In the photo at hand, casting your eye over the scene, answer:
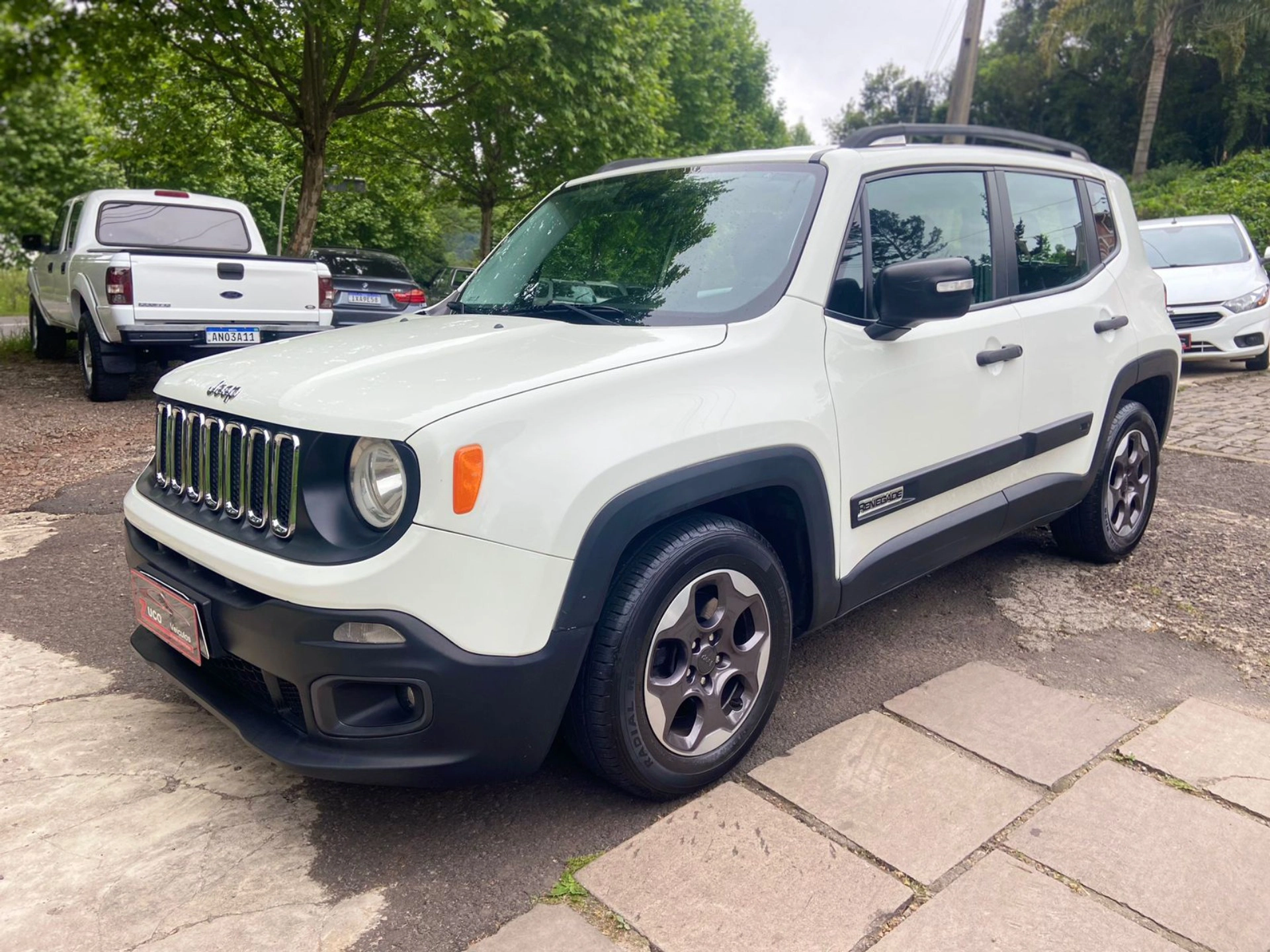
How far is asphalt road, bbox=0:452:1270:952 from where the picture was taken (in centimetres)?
236

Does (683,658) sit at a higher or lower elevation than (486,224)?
lower

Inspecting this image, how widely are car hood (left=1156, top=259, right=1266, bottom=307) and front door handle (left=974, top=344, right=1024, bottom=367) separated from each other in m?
8.43

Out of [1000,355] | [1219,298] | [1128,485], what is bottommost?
[1128,485]

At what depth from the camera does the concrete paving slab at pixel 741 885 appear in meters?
2.15

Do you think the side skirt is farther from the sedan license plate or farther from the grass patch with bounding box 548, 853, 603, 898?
the sedan license plate

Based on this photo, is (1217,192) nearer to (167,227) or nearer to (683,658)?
(167,227)

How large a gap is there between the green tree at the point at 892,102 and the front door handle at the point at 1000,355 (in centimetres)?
4741

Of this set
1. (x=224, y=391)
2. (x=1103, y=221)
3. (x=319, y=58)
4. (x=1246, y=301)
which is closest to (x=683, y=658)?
(x=224, y=391)

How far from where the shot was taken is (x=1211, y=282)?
35.3ft

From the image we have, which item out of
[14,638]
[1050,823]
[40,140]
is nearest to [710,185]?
[1050,823]

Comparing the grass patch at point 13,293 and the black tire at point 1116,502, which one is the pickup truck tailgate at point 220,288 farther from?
the grass patch at point 13,293

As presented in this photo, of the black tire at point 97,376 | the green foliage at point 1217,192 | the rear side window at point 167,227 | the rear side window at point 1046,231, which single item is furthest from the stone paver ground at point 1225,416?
the green foliage at point 1217,192

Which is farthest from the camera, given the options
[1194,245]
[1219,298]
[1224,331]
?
[1194,245]

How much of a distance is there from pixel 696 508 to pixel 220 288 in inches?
271
